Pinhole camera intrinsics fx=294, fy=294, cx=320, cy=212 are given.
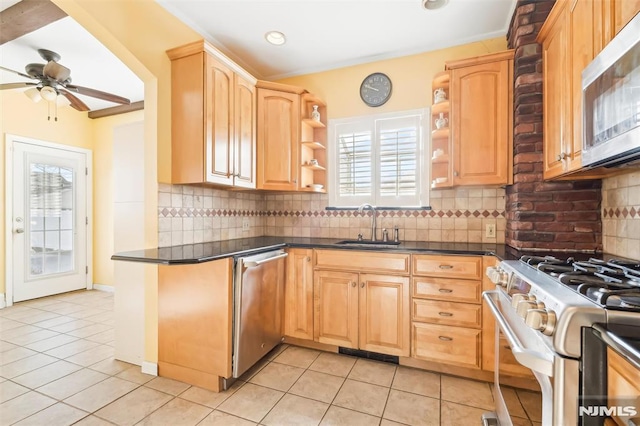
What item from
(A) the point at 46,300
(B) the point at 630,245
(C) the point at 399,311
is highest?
(B) the point at 630,245

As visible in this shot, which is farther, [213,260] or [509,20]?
[509,20]

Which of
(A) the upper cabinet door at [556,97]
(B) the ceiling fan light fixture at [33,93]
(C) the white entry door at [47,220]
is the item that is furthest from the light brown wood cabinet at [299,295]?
(C) the white entry door at [47,220]

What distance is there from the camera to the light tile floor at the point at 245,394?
1.66m

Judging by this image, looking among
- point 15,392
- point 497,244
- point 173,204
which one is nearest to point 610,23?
point 497,244

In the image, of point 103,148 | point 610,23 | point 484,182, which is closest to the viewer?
point 610,23

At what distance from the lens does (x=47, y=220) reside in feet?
13.2

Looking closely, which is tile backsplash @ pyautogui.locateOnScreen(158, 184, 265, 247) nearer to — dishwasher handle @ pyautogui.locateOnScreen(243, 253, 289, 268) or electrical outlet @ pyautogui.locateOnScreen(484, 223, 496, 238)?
dishwasher handle @ pyautogui.locateOnScreen(243, 253, 289, 268)

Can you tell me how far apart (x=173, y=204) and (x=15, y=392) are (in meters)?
1.52

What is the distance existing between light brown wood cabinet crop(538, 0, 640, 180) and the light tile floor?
130 centimetres

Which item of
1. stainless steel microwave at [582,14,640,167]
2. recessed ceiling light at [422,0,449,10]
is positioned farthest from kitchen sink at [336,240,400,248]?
recessed ceiling light at [422,0,449,10]

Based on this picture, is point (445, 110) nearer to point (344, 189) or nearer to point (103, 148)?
point (344, 189)

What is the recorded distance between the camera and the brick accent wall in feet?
6.26

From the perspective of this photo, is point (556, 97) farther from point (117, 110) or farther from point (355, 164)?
point (117, 110)

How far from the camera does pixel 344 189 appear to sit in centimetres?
299
